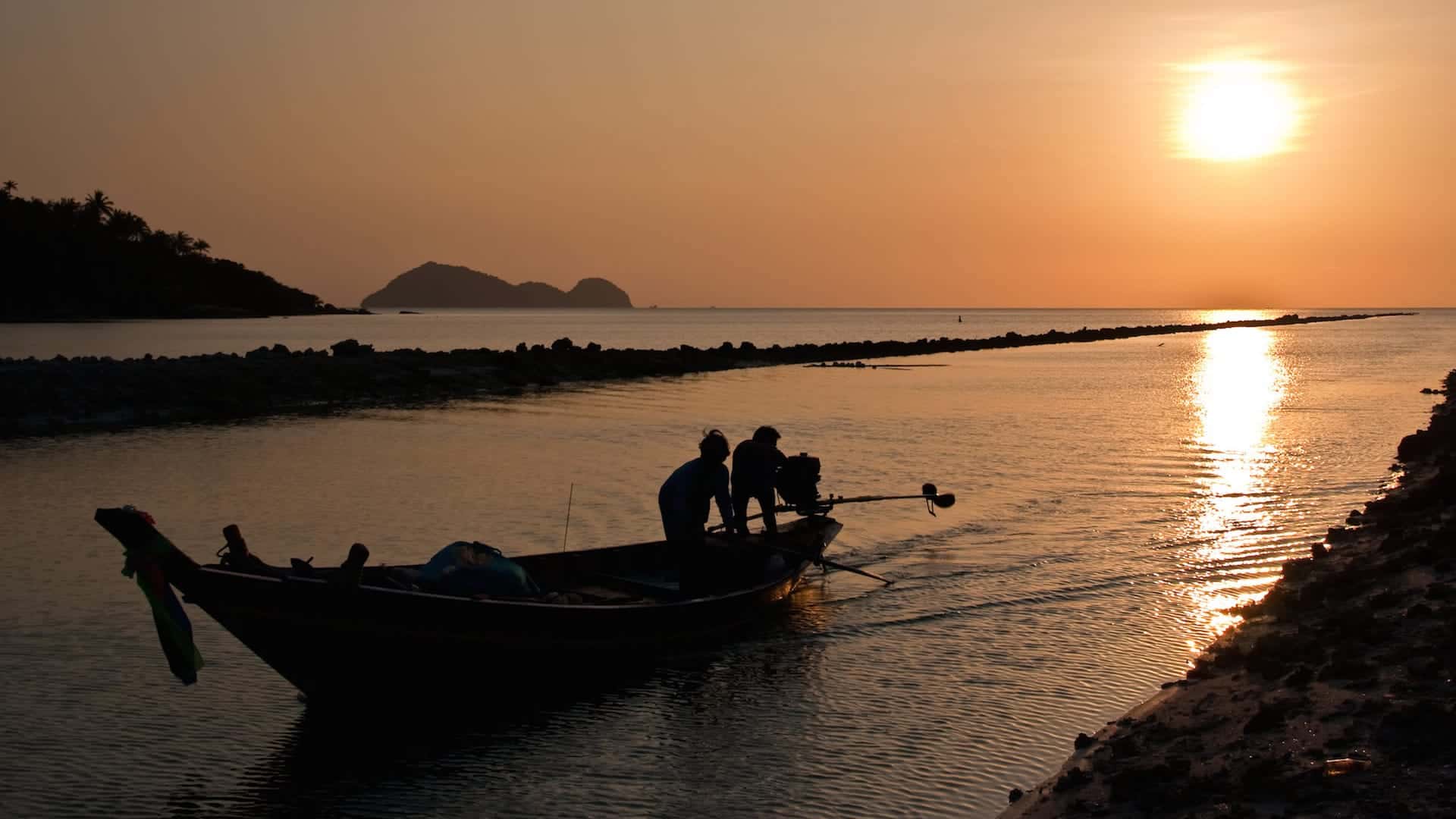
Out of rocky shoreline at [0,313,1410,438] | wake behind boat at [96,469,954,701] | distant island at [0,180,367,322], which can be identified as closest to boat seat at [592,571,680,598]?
wake behind boat at [96,469,954,701]

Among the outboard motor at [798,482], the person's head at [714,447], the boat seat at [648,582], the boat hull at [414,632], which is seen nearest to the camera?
the boat hull at [414,632]

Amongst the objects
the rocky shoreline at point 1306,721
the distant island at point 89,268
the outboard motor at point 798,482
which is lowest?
the rocky shoreline at point 1306,721

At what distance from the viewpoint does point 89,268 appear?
15450 cm

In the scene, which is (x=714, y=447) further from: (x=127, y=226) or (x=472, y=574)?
(x=127, y=226)

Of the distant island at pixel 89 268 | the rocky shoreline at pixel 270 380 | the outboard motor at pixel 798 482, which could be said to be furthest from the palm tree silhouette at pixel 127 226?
the outboard motor at pixel 798 482

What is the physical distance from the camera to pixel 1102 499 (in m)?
24.0

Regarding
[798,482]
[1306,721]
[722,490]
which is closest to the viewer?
[1306,721]

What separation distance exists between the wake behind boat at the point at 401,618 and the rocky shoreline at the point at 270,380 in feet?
95.2

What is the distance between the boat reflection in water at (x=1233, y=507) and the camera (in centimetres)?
1548

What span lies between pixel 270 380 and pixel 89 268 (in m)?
121

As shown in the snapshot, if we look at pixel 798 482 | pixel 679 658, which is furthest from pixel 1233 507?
pixel 679 658

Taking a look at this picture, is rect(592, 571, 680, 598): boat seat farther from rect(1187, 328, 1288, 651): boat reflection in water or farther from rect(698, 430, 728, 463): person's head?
rect(1187, 328, 1288, 651): boat reflection in water

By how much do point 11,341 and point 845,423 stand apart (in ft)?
246

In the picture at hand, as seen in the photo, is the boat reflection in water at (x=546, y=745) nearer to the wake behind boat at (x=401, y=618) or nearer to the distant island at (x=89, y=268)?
the wake behind boat at (x=401, y=618)
